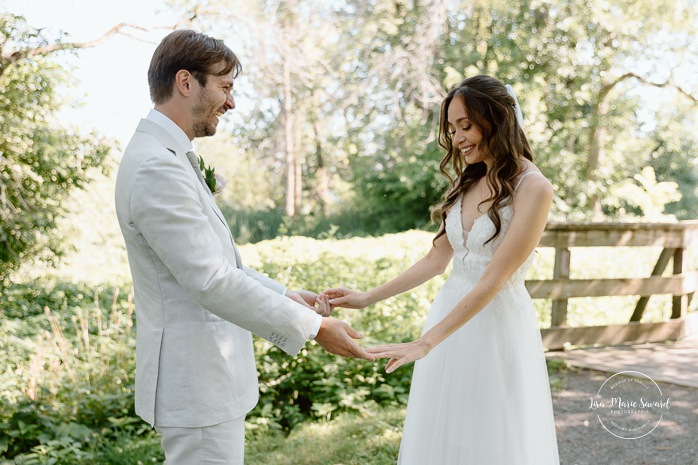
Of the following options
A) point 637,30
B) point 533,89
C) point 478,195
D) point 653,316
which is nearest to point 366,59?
point 533,89

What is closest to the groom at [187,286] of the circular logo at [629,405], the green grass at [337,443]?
the green grass at [337,443]

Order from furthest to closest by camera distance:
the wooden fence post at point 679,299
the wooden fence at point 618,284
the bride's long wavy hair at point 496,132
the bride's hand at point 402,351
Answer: the wooden fence post at point 679,299 → the wooden fence at point 618,284 → the bride's long wavy hair at point 496,132 → the bride's hand at point 402,351

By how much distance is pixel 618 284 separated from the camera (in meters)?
6.37

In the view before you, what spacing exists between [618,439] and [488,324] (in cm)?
204

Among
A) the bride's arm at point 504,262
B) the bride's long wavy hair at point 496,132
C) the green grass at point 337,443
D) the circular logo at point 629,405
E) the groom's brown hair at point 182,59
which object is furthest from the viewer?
the circular logo at point 629,405

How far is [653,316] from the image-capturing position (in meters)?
8.94

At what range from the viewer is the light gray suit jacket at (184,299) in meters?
1.86

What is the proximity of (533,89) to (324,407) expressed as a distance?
14.0 metres

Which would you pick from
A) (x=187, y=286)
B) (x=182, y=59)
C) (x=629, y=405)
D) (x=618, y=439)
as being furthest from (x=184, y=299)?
(x=629, y=405)

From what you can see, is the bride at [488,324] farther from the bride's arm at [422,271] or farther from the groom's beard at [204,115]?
the groom's beard at [204,115]

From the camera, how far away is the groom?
187 centimetres

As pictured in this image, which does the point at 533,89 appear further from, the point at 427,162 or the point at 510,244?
the point at 510,244

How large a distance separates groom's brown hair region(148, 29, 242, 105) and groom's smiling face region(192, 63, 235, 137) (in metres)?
0.02

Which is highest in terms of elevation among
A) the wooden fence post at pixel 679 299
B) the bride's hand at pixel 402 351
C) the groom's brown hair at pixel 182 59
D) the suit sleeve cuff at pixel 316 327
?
the groom's brown hair at pixel 182 59
